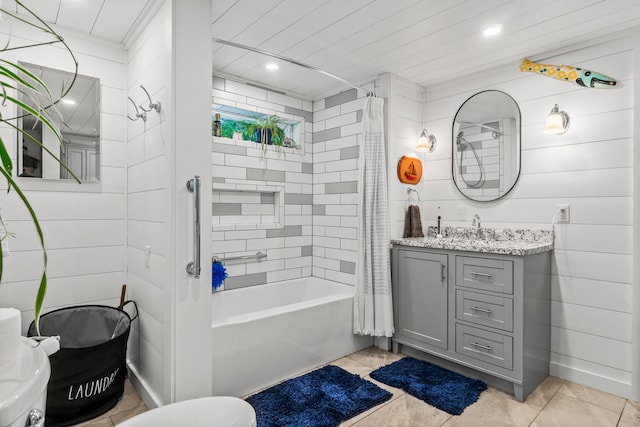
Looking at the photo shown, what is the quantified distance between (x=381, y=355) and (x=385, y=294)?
52 centimetres

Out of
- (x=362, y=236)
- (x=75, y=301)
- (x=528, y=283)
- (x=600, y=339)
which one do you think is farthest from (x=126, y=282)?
(x=600, y=339)

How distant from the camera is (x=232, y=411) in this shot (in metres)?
1.86

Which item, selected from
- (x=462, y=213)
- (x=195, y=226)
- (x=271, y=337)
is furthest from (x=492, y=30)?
(x=271, y=337)

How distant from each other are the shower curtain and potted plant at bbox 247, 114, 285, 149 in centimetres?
90

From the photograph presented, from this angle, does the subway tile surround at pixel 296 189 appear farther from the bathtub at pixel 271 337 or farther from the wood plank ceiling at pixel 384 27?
the wood plank ceiling at pixel 384 27

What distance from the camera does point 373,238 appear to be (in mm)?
3123

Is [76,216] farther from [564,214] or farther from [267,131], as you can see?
[564,214]

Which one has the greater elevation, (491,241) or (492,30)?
(492,30)

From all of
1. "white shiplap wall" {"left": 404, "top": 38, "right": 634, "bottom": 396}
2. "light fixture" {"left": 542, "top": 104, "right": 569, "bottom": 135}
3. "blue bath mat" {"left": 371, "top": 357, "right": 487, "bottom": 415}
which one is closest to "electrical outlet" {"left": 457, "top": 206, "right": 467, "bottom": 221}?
"white shiplap wall" {"left": 404, "top": 38, "right": 634, "bottom": 396}

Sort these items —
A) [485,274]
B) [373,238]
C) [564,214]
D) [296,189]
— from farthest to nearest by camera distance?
1. [296,189]
2. [373,238]
3. [564,214]
4. [485,274]

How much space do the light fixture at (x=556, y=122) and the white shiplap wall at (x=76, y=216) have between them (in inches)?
118

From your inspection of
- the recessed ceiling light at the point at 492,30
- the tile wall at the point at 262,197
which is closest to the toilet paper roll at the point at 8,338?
the tile wall at the point at 262,197

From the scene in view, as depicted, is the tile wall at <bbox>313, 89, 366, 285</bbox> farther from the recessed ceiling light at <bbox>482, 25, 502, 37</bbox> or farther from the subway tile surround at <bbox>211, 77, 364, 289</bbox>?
the recessed ceiling light at <bbox>482, 25, 502, 37</bbox>

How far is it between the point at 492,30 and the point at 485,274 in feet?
5.29
